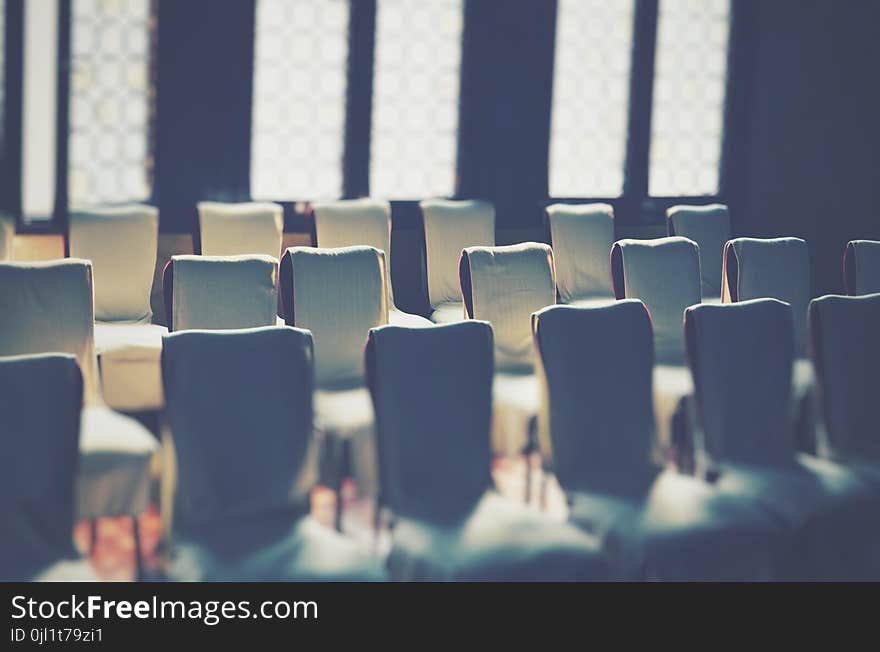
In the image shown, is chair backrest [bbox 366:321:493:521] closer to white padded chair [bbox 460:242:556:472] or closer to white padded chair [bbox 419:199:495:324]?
white padded chair [bbox 460:242:556:472]

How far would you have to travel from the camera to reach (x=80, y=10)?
604cm

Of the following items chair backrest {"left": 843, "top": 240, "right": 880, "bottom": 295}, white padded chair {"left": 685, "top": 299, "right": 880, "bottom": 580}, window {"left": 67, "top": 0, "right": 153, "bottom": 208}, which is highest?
window {"left": 67, "top": 0, "right": 153, "bottom": 208}

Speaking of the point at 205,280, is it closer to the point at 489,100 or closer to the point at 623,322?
the point at 623,322

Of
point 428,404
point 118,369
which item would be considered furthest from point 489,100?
point 428,404

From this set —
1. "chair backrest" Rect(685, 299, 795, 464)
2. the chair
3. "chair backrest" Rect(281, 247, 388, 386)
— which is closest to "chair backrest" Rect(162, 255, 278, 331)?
"chair backrest" Rect(281, 247, 388, 386)

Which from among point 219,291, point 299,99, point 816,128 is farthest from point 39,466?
point 816,128

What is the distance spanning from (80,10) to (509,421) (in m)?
3.58

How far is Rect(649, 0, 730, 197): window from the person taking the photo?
7836 millimetres

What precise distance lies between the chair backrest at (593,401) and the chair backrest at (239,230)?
2676 millimetres

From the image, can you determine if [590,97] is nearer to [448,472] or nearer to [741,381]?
[741,381]

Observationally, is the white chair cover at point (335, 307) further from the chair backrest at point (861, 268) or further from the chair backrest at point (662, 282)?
the chair backrest at point (861, 268)

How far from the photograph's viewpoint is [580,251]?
627 centimetres

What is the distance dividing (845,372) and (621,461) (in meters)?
0.92

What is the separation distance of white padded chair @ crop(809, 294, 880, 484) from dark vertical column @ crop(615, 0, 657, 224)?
4.02 meters
